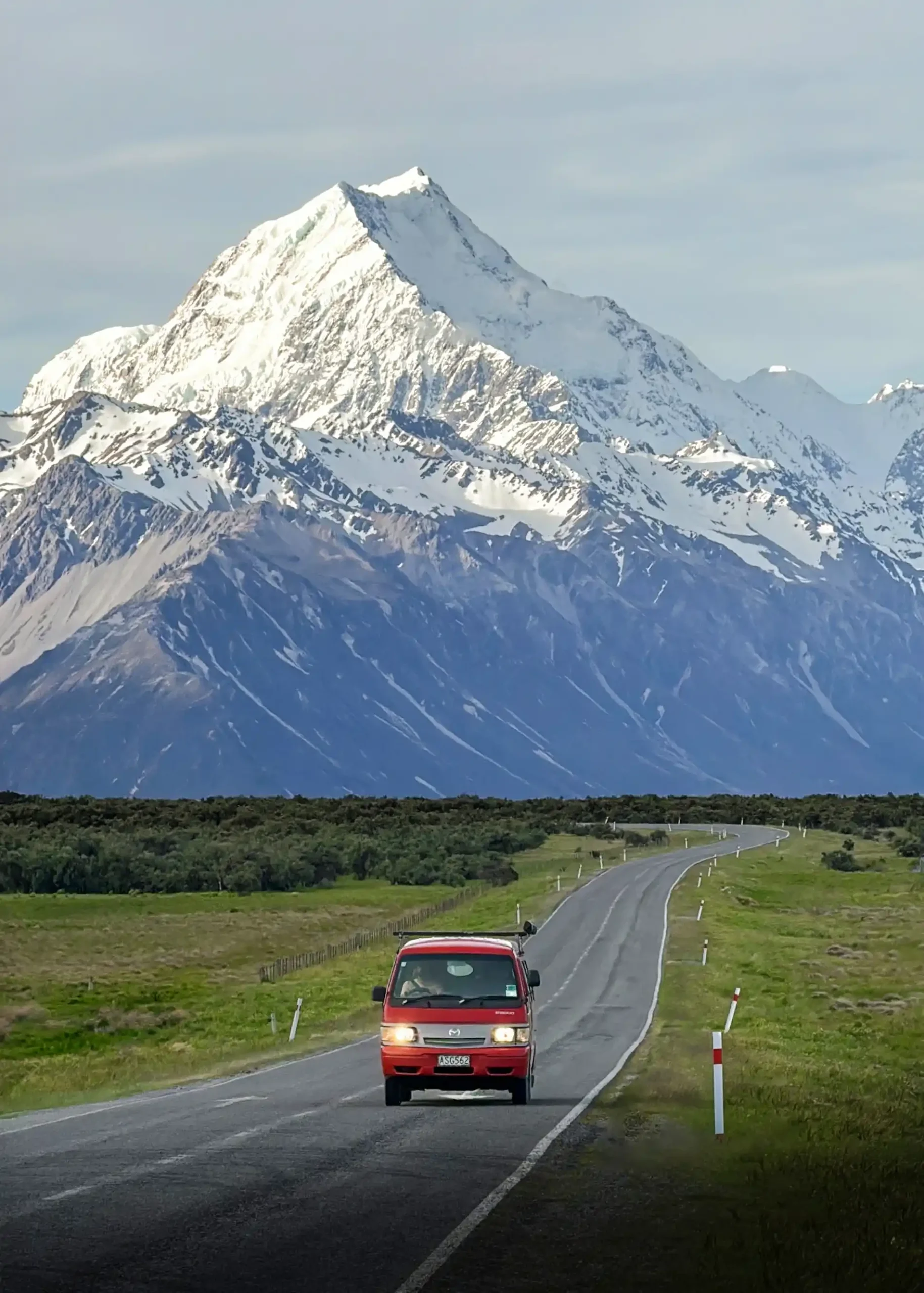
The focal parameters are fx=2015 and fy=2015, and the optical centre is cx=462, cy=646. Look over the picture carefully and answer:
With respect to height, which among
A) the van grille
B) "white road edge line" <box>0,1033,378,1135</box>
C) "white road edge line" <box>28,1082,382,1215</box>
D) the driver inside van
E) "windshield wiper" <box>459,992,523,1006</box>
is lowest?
"white road edge line" <box>0,1033,378,1135</box>

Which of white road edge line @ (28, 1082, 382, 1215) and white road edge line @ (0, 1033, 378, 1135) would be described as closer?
white road edge line @ (28, 1082, 382, 1215)

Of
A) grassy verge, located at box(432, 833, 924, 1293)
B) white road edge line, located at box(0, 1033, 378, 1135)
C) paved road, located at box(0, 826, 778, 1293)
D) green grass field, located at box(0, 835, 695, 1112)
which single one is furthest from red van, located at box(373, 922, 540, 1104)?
green grass field, located at box(0, 835, 695, 1112)

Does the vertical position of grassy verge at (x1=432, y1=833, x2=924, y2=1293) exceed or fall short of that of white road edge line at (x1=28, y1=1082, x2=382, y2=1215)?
it falls short

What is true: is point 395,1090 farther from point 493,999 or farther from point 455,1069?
point 493,999

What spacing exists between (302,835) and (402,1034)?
9866 cm

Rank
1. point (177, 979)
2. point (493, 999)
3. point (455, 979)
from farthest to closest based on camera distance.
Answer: point (177, 979)
point (455, 979)
point (493, 999)

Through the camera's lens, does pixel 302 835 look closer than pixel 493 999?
No

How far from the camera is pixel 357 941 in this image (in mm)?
76312

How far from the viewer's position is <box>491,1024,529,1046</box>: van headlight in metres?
28.5

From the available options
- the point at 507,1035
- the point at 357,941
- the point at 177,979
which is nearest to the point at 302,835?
the point at 357,941

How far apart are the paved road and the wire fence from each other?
31.6 meters

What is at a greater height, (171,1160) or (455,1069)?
(455,1069)

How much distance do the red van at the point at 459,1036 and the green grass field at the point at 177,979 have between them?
7136mm

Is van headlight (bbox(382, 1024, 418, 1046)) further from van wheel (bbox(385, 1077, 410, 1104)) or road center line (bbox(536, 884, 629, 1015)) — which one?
road center line (bbox(536, 884, 629, 1015))
